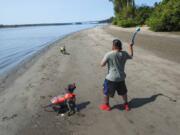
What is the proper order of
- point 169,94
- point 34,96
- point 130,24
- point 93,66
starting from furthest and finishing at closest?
point 130,24 < point 93,66 < point 34,96 < point 169,94

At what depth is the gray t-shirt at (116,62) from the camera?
6.39 metres

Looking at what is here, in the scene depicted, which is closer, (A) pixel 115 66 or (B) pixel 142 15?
(A) pixel 115 66

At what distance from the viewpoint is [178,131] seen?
557 cm

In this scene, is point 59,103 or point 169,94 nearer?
point 59,103

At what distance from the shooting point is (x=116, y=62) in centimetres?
642

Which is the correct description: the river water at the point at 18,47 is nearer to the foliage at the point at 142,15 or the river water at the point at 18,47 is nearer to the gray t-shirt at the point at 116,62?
the gray t-shirt at the point at 116,62

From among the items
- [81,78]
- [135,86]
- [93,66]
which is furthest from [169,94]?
[93,66]

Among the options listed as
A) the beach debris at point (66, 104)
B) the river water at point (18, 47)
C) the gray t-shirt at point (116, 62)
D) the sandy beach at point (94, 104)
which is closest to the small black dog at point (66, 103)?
the beach debris at point (66, 104)

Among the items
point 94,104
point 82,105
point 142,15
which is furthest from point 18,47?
point 142,15

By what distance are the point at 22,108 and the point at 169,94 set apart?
4.41 m

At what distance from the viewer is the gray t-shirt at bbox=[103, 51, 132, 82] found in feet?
21.0

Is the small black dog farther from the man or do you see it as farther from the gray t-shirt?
the gray t-shirt

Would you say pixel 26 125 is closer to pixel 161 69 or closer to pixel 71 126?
pixel 71 126

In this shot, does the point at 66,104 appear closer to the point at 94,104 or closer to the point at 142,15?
the point at 94,104
